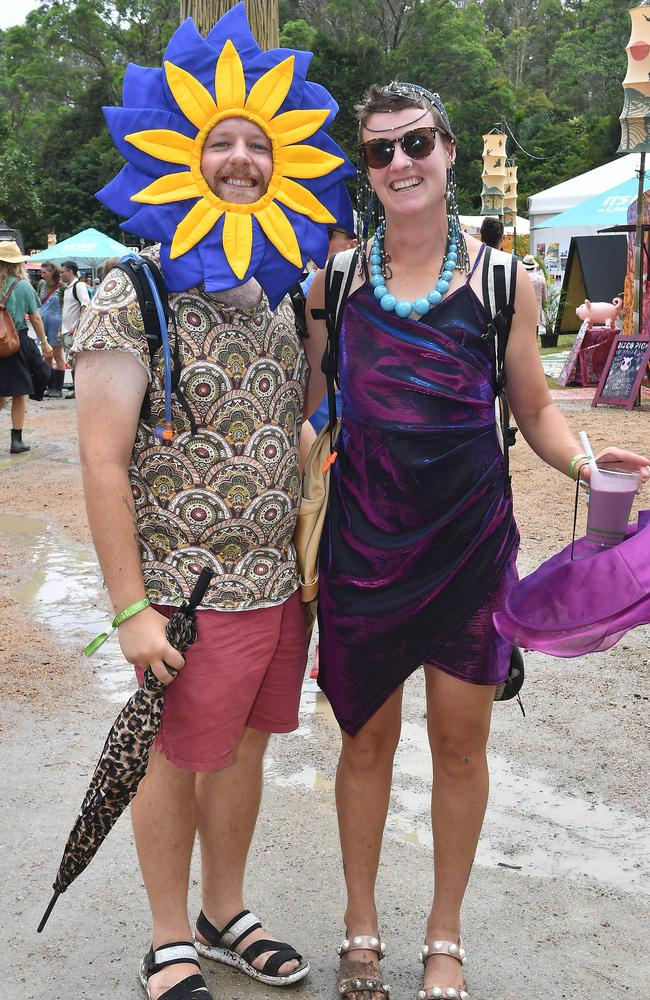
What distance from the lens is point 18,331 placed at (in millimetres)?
9711

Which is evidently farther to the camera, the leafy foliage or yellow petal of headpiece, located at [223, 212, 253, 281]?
the leafy foliage

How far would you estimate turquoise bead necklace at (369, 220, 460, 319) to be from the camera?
230 centimetres

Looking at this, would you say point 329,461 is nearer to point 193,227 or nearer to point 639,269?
point 193,227

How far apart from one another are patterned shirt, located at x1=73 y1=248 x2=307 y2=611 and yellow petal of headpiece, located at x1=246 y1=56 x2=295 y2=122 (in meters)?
0.39

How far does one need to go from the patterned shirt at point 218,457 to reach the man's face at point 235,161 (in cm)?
22

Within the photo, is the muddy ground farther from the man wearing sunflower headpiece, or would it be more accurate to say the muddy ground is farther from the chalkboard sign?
the chalkboard sign

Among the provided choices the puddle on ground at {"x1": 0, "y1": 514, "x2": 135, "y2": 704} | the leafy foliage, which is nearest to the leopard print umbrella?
the puddle on ground at {"x1": 0, "y1": 514, "x2": 135, "y2": 704}

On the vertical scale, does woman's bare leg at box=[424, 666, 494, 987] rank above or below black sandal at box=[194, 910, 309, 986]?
above

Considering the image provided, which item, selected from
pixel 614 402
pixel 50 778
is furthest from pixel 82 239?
pixel 50 778

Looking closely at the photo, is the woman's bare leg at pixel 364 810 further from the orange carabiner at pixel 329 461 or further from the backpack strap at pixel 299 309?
the backpack strap at pixel 299 309

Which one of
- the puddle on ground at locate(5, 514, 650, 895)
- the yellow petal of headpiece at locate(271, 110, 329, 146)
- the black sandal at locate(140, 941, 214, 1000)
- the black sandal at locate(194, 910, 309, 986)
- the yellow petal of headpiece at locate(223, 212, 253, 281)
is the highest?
the yellow petal of headpiece at locate(271, 110, 329, 146)

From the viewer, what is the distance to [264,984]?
98.1 inches

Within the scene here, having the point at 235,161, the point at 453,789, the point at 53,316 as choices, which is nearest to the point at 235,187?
the point at 235,161

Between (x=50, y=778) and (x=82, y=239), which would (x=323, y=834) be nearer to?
(x=50, y=778)
